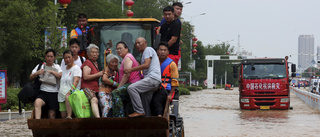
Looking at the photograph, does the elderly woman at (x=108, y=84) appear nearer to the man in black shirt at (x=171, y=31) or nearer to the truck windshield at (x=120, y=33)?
the man in black shirt at (x=171, y=31)

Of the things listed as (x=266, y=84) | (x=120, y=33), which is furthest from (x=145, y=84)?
(x=266, y=84)

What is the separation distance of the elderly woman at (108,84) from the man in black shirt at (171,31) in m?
2.36

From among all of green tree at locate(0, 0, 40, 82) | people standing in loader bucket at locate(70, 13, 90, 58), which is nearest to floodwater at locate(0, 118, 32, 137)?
people standing in loader bucket at locate(70, 13, 90, 58)

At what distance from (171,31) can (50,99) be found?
3152 millimetres

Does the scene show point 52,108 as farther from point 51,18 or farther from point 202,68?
point 202,68

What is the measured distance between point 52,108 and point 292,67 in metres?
20.0

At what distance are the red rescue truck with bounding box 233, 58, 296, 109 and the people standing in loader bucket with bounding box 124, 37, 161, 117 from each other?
62.0 feet

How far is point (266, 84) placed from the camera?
2772 centimetres

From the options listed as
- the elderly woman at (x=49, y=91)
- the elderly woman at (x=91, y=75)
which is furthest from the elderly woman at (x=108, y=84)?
the elderly woman at (x=49, y=91)

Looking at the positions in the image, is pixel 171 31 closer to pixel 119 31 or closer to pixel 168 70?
pixel 168 70

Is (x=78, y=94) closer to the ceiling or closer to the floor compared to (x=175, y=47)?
closer to the floor

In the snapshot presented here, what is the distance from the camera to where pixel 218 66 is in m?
170

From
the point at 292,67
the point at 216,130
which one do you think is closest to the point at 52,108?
the point at 216,130

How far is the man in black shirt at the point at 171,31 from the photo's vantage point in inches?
458
